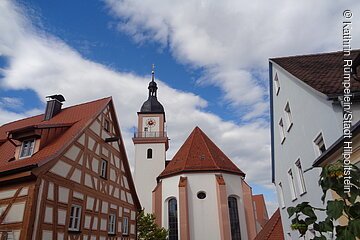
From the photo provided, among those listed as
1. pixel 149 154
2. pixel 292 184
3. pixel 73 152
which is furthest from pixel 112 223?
pixel 149 154

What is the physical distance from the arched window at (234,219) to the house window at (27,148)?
21547mm

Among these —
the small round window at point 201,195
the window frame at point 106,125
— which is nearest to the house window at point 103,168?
the window frame at point 106,125

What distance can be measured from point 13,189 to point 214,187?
21.2m

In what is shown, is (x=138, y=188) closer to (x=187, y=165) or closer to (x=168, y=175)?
(x=168, y=175)

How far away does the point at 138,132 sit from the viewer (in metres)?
37.1

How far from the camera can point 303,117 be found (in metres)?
9.70

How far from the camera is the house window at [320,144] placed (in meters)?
→ 8.52

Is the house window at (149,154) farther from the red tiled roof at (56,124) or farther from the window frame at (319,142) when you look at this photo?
the window frame at (319,142)

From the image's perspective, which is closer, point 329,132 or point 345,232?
point 345,232

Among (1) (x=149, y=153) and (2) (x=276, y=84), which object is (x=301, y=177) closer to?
(2) (x=276, y=84)

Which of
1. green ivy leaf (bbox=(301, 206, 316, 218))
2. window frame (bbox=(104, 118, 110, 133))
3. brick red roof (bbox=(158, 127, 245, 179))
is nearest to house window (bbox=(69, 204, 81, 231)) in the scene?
window frame (bbox=(104, 118, 110, 133))

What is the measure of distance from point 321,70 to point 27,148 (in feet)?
36.1

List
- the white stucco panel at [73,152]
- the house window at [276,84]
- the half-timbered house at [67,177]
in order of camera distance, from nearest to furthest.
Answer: the half-timbered house at [67,177]
the white stucco panel at [73,152]
the house window at [276,84]

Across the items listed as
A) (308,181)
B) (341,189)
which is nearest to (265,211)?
(308,181)
